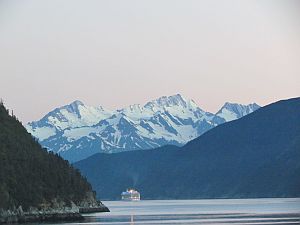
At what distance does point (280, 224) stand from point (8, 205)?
144 feet

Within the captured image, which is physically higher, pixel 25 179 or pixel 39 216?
pixel 25 179

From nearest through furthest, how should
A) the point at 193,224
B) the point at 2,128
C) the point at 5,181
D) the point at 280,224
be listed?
the point at 280,224 → the point at 193,224 → the point at 5,181 → the point at 2,128

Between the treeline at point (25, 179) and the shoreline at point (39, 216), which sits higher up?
the treeline at point (25, 179)

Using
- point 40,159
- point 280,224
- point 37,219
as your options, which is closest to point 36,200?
point 37,219

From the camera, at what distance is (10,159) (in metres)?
184

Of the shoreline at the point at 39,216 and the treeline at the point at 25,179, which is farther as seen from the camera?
the treeline at the point at 25,179

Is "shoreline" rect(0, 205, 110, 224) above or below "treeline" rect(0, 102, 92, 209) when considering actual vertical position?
below

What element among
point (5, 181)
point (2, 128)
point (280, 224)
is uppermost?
point (2, 128)

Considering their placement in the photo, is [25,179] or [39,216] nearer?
[39,216]

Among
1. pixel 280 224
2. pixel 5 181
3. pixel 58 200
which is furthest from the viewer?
pixel 58 200

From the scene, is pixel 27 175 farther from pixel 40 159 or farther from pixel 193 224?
pixel 193 224

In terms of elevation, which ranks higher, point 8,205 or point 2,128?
point 2,128

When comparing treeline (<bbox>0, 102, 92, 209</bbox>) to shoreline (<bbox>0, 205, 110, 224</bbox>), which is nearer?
shoreline (<bbox>0, 205, 110, 224</bbox>)

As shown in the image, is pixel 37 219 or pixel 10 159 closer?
pixel 37 219
